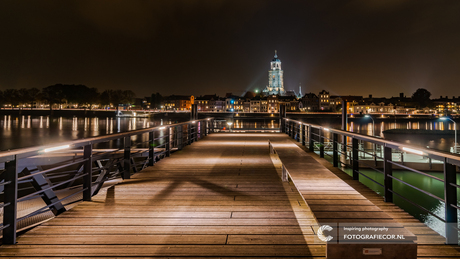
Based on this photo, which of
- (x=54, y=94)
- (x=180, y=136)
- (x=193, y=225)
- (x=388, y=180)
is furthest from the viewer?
(x=54, y=94)

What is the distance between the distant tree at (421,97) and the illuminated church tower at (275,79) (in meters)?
73.9

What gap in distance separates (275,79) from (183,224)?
191873 millimetres

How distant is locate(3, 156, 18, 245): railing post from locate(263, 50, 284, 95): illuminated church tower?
18274cm

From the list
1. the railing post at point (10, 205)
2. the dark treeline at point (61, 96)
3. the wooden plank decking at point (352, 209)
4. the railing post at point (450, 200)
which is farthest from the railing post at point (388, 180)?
the dark treeline at point (61, 96)

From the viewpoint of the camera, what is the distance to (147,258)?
2.46 m

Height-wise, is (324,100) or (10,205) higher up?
(324,100)

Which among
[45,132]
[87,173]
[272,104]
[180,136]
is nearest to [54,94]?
[45,132]

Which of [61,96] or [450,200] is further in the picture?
[61,96]

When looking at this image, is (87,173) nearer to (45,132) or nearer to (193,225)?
(193,225)

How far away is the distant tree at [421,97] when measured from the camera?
478ft

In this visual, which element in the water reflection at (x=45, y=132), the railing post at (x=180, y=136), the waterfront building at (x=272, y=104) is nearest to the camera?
the railing post at (x=180, y=136)

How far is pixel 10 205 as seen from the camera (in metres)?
2.78

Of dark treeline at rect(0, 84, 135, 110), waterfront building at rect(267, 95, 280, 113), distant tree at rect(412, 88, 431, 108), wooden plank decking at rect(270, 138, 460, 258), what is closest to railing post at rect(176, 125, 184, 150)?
wooden plank decking at rect(270, 138, 460, 258)

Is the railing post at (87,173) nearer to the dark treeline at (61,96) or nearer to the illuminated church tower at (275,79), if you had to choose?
the dark treeline at (61,96)
